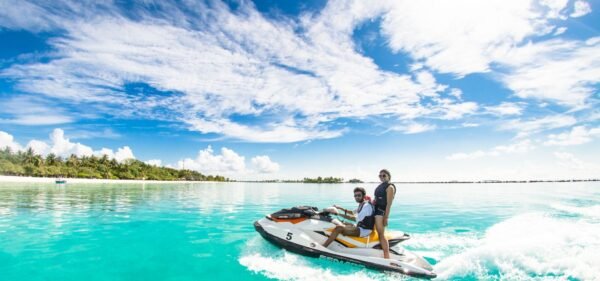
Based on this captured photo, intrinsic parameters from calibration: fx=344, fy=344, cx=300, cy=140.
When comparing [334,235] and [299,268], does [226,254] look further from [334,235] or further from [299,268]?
[334,235]

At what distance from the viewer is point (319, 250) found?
805 cm

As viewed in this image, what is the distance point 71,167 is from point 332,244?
104 meters

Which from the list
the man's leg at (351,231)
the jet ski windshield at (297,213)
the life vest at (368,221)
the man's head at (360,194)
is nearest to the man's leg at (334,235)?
the man's leg at (351,231)

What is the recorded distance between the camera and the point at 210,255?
9.04m

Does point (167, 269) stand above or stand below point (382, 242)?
below

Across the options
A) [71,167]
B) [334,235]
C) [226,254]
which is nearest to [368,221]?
[334,235]

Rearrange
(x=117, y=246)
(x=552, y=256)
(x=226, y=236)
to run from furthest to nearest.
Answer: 1. (x=226, y=236)
2. (x=117, y=246)
3. (x=552, y=256)

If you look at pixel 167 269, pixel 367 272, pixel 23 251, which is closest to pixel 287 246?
pixel 367 272

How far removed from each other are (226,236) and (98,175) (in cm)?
9894

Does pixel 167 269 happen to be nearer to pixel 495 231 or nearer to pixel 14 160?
pixel 495 231

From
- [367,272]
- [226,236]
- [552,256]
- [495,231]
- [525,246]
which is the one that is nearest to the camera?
[367,272]

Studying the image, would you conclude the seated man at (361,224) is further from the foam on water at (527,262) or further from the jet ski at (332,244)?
the foam on water at (527,262)

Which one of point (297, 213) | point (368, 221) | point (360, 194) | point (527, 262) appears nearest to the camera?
point (527, 262)

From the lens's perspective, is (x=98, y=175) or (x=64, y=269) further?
(x=98, y=175)
